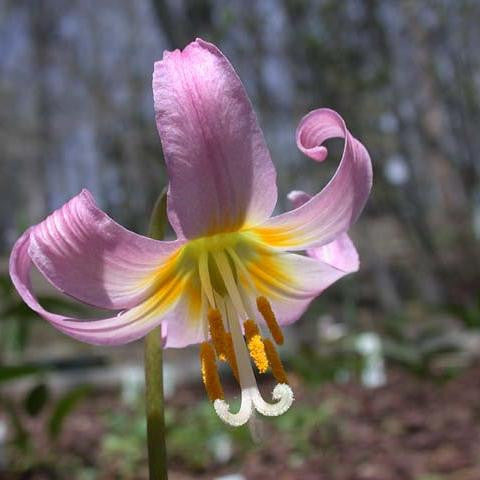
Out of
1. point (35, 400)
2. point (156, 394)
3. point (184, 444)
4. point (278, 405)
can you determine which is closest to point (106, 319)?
point (156, 394)

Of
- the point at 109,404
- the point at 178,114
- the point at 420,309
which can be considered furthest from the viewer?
the point at 420,309

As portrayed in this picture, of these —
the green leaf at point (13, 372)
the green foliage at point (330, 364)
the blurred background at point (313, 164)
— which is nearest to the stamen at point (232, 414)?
the green leaf at point (13, 372)

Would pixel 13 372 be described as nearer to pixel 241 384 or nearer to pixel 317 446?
pixel 241 384

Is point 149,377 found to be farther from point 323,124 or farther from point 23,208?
point 23,208

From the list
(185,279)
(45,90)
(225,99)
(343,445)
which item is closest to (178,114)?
(225,99)

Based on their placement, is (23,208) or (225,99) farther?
(23,208)
